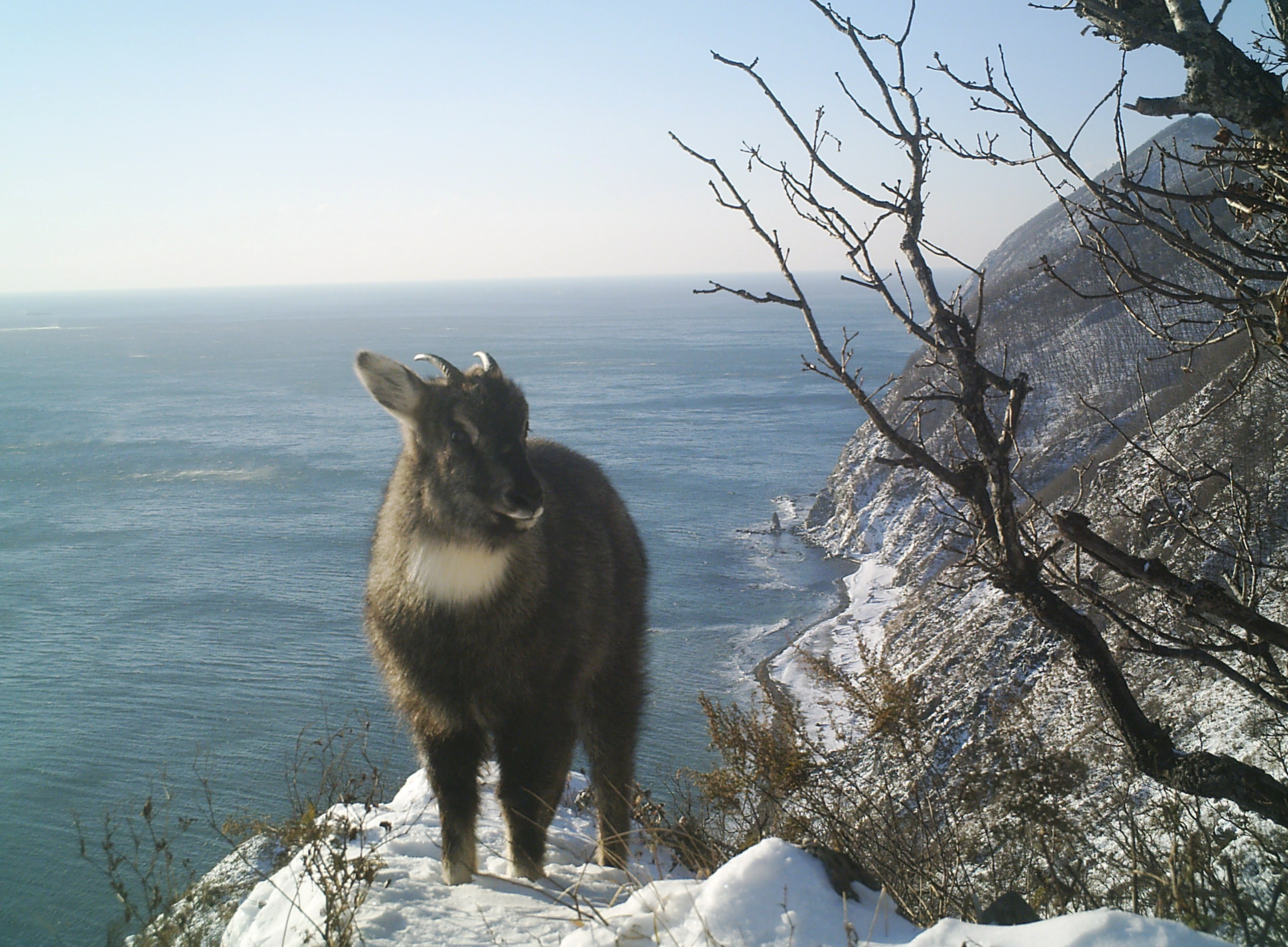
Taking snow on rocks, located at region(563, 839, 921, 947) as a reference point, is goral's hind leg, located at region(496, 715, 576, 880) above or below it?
below

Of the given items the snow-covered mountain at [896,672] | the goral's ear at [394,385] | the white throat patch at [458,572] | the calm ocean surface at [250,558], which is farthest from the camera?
the calm ocean surface at [250,558]

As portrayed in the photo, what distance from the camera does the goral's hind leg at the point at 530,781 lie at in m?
5.50

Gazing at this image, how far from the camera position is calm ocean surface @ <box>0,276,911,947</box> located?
1014 inches

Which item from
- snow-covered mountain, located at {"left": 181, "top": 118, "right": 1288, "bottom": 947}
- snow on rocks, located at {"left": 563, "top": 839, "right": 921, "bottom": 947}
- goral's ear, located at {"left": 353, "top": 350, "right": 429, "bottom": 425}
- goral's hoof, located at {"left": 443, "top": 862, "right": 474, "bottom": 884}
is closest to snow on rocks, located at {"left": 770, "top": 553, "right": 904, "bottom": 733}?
snow-covered mountain, located at {"left": 181, "top": 118, "right": 1288, "bottom": 947}

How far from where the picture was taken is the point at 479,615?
5215mm

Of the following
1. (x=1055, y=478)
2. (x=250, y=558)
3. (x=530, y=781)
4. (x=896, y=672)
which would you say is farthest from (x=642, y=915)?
(x=250, y=558)

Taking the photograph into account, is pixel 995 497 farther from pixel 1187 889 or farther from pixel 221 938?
pixel 221 938

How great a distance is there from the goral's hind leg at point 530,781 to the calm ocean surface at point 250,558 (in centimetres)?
109

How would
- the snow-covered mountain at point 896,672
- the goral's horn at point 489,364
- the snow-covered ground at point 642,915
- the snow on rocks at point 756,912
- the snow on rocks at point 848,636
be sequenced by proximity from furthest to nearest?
the snow on rocks at point 848,636, the goral's horn at point 489,364, the snow-covered mountain at point 896,672, the snow on rocks at point 756,912, the snow-covered ground at point 642,915

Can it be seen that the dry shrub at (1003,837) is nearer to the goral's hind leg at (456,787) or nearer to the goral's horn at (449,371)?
the goral's hind leg at (456,787)

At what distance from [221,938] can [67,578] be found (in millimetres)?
47333

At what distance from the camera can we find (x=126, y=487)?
6072 centimetres

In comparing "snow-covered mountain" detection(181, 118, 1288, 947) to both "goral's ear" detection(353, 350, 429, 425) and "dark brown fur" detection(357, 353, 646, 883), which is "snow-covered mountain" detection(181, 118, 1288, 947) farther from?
"goral's ear" detection(353, 350, 429, 425)

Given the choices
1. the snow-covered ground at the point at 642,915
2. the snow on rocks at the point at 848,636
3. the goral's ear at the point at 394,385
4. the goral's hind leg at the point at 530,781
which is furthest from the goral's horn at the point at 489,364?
the snow on rocks at the point at 848,636
